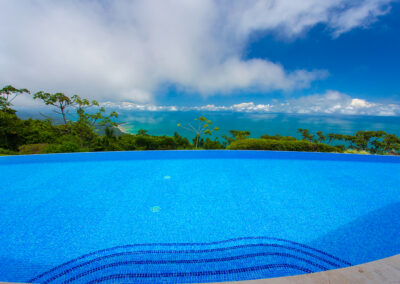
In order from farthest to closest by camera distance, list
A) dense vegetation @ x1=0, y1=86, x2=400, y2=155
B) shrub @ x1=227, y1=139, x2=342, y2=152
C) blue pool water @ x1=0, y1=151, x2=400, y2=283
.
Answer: dense vegetation @ x1=0, y1=86, x2=400, y2=155
shrub @ x1=227, y1=139, x2=342, y2=152
blue pool water @ x1=0, y1=151, x2=400, y2=283

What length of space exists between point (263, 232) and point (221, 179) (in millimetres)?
2017

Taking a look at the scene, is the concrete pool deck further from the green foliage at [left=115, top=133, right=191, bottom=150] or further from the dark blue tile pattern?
the green foliage at [left=115, top=133, right=191, bottom=150]

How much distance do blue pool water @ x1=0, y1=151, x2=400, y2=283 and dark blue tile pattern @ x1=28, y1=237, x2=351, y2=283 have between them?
13mm

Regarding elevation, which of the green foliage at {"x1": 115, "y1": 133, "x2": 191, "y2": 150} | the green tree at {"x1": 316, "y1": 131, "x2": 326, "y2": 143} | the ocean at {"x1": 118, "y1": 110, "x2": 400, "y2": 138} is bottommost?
the green foliage at {"x1": 115, "y1": 133, "x2": 191, "y2": 150}

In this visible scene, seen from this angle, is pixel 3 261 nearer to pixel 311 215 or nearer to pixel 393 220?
pixel 311 215

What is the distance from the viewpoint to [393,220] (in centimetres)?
293

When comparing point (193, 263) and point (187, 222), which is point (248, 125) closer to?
point (187, 222)

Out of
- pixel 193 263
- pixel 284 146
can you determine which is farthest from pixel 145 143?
pixel 193 263

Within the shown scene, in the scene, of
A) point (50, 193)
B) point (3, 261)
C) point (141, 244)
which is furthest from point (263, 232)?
point (50, 193)

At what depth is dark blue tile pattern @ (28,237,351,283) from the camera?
6.45ft

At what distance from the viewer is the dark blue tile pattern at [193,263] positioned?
1.96m

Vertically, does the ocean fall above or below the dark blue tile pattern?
above

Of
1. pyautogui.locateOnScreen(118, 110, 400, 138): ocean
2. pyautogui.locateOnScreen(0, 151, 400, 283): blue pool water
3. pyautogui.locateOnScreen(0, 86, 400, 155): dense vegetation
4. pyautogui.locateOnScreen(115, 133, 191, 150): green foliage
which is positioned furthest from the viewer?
pyautogui.locateOnScreen(118, 110, 400, 138): ocean

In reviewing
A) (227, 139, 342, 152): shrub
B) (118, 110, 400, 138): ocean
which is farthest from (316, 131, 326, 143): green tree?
A: (227, 139, 342, 152): shrub
